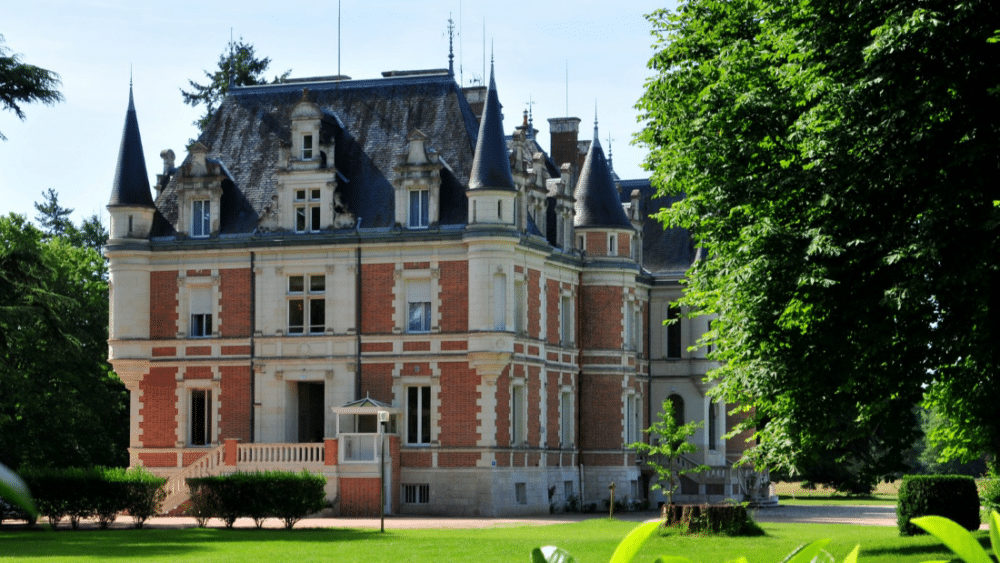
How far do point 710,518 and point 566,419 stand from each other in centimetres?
1538

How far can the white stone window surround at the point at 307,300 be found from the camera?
39.6m

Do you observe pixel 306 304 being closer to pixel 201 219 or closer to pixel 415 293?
pixel 415 293

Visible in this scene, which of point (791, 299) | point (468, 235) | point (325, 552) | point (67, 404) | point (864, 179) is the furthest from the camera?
point (67, 404)

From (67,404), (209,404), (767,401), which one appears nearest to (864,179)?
(767,401)

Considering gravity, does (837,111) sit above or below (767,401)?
above

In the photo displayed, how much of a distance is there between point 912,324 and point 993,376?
1.29m

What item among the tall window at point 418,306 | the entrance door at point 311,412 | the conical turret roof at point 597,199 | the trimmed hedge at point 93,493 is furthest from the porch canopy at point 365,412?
the conical turret roof at point 597,199

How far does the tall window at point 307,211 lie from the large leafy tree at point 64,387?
9.33m

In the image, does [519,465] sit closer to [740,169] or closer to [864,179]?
[740,169]

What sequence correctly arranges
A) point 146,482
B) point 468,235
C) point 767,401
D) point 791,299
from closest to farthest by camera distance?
point 791,299
point 767,401
point 146,482
point 468,235

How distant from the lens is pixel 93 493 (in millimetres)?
30578

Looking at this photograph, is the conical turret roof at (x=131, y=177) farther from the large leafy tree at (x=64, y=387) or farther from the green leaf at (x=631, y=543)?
the green leaf at (x=631, y=543)

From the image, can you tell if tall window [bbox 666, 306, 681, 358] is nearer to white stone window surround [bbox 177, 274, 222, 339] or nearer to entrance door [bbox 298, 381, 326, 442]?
entrance door [bbox 298, 381, 326, 442]

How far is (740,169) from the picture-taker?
2133 centimetres
